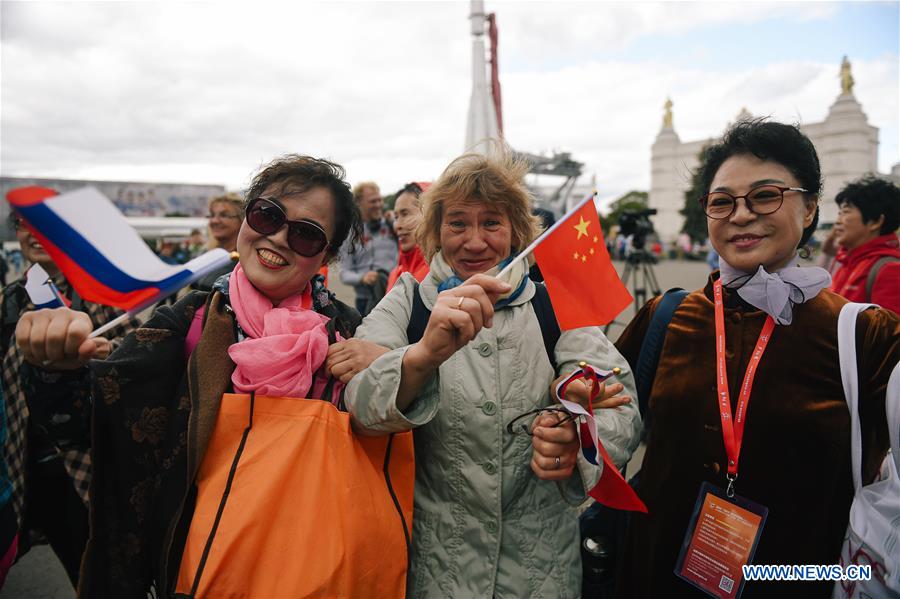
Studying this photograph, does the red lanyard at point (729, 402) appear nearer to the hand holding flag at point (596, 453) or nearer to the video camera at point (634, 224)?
the hand holding flag at point (596, 453)

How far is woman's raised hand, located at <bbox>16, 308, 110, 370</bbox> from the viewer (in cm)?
126

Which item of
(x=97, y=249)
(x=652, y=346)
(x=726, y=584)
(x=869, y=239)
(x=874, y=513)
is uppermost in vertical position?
(x=869, y=239)

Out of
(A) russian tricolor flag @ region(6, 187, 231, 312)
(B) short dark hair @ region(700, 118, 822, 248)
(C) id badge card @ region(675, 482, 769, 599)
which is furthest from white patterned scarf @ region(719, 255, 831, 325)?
(A) russian tricolor flag @ region(6, 187, 231, 312)

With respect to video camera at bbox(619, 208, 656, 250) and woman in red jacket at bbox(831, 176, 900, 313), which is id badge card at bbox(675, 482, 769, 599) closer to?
woman in red jacket at bbox(831, 176, 900, 313)

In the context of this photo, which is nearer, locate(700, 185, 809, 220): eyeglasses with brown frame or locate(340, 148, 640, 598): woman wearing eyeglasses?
locate(340, 148, 640, 598): woman wearing eyeglasses

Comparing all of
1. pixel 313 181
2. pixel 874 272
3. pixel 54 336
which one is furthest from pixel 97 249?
pixel 874 272

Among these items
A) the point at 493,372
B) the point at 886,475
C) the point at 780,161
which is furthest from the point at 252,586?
the point at 780,161

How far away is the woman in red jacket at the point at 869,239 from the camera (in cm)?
333

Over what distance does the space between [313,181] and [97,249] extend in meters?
0.63

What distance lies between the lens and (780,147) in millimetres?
1670

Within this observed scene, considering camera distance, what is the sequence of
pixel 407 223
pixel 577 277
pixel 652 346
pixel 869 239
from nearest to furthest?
pixel 577 277, pixel 652 346, pixel 869 239, pixel 407 223

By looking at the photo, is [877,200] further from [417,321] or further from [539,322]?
[417,321]

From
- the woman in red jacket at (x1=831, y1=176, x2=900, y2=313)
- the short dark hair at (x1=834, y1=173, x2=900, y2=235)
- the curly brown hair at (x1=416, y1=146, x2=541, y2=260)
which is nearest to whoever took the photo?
the curly brown hair at (x1=416, y1=146, x2=541, y2=260)

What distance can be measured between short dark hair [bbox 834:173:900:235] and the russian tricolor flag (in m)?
4.45
